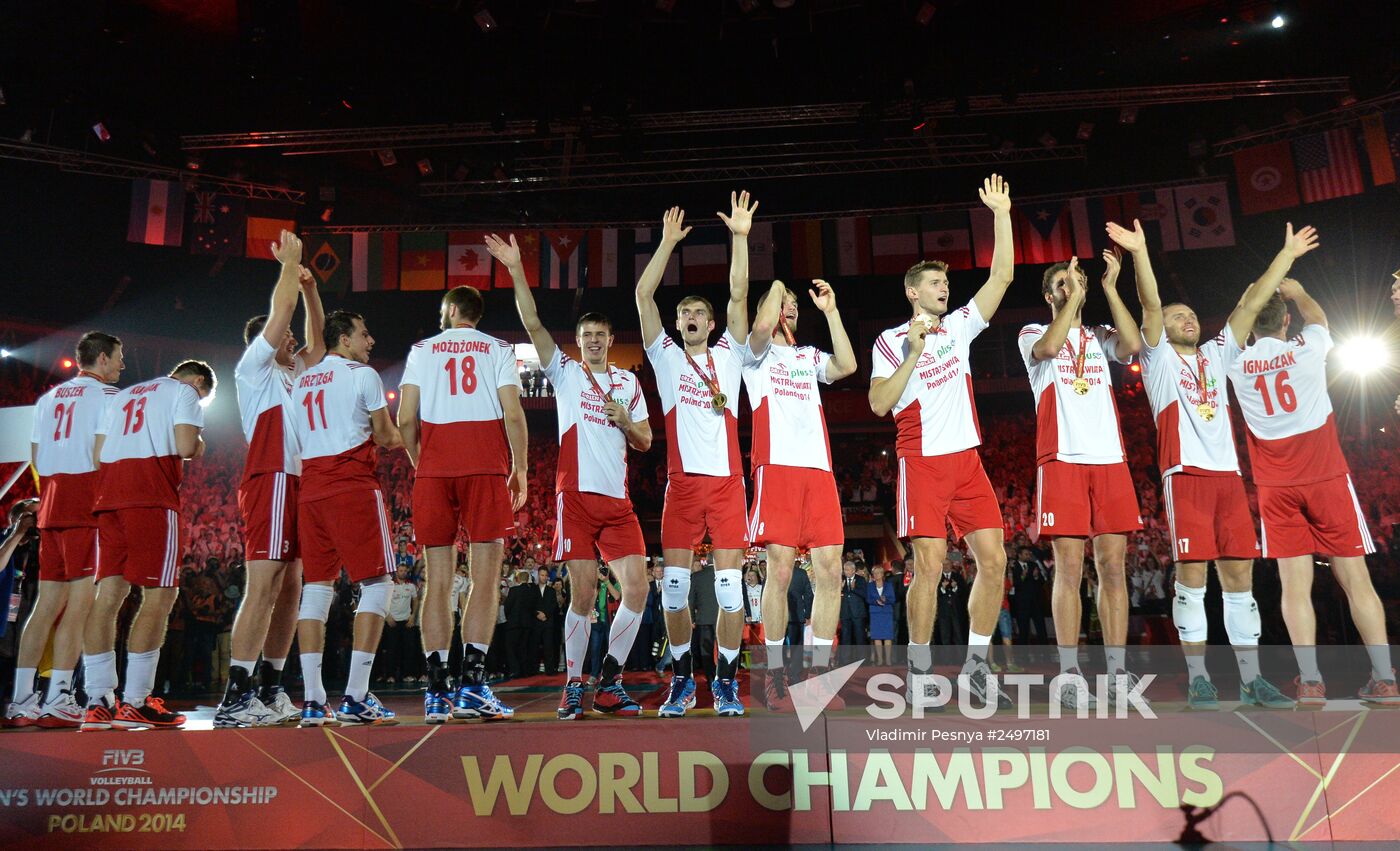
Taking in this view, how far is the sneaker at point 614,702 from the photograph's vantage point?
19.3 ft

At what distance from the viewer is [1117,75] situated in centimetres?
1536

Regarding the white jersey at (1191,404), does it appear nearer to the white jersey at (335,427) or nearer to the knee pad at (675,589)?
the knee pad at (675,589)

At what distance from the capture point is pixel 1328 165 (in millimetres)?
15188

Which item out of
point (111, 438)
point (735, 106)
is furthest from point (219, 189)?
point (111, 438)

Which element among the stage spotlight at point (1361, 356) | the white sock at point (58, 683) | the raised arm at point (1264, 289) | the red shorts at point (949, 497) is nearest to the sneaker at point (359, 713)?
the white sock at point (58, 683)

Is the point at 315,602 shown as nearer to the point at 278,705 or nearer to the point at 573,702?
the point at 278,705

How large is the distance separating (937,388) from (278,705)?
5.13m

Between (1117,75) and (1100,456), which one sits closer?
(1100,456)

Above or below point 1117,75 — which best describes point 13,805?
below

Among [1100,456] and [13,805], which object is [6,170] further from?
[1100,456]

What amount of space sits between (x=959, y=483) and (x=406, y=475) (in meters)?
19.2

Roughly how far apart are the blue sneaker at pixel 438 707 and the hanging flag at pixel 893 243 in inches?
569

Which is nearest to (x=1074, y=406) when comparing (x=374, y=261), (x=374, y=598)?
(x=374, y=598)

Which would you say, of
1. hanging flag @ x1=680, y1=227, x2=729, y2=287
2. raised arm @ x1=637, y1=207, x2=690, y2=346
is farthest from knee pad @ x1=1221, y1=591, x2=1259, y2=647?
hanging flag @ x1=680, y1=227, x2=729, y2=287
